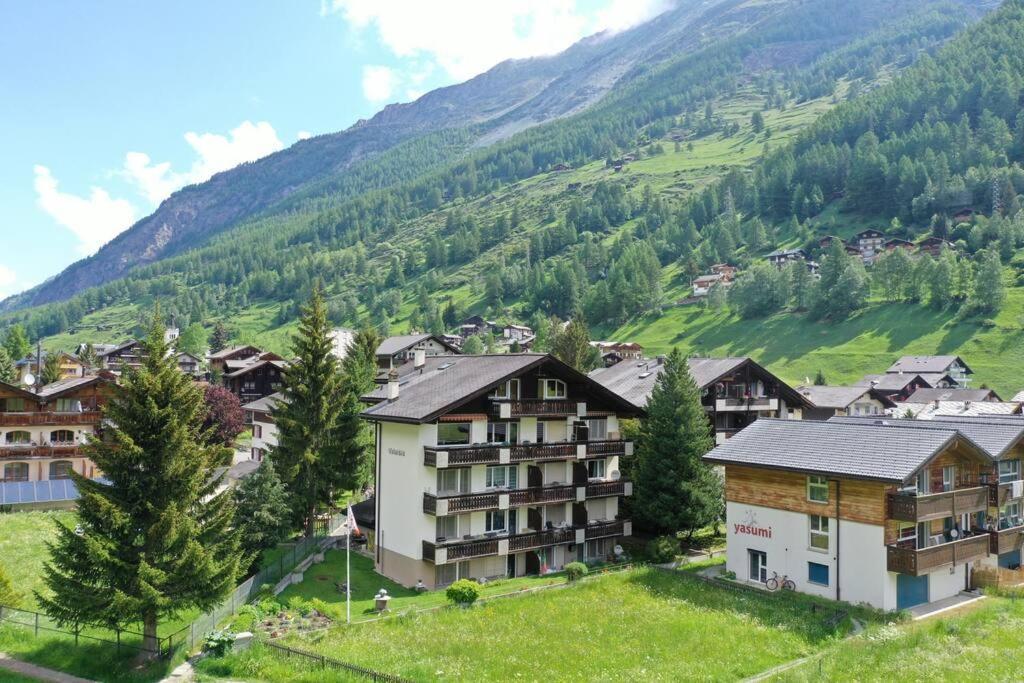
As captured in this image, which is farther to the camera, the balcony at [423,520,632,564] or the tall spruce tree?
the balcony at [423,520,632,564]

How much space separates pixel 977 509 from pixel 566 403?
22.4m

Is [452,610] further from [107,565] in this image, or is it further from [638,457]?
[638,457]

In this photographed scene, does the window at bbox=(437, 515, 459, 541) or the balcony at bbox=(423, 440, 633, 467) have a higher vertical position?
the balcony at bbox=(423, 440, 633, 467)

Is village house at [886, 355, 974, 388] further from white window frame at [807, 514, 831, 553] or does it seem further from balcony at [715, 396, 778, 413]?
white window frame at [807, 514, 831, 553]

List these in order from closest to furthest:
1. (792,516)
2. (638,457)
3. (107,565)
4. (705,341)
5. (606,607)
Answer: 1. (107,565)
2. (606,607)
3. (792,516)
4. (638,457)
5. (705,341)

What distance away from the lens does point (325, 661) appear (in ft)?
93.9

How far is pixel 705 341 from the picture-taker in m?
155

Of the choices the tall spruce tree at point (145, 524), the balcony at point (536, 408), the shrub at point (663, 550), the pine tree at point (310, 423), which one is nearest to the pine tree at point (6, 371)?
the pine tree at point (310, 423)

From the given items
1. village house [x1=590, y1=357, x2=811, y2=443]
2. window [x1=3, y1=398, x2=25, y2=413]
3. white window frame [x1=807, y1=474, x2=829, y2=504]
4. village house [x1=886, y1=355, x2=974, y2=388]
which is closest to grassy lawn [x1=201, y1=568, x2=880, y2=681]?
white window frame [x1=807, y1=474, x2=829, y2=504]

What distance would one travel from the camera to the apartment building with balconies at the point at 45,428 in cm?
6506

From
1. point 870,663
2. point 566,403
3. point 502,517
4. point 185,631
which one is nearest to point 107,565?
point 185,631

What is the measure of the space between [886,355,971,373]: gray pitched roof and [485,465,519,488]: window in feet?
300

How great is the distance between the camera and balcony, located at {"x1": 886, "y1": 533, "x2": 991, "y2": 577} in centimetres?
3488

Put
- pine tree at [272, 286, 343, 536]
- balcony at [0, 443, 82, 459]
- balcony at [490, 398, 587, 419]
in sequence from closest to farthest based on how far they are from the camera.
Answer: balcony at [490, 398, 587, 419] < pine tree at [272, 286, 343, 536] < balcony at [0, 443, 82, 459]
